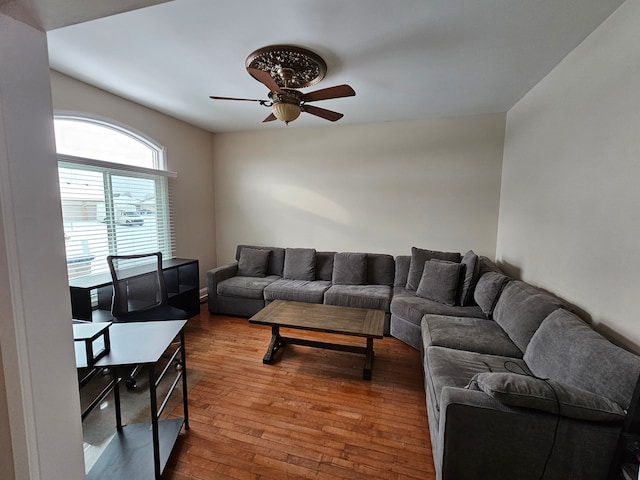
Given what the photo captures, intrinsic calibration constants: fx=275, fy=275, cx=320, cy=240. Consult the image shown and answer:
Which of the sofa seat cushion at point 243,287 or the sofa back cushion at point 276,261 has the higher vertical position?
the sofa back cushion at point 276,261

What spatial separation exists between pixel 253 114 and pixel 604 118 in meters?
3.32

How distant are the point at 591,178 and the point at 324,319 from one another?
223 cm

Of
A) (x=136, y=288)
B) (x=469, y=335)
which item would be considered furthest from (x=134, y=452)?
(x=469, y=335)

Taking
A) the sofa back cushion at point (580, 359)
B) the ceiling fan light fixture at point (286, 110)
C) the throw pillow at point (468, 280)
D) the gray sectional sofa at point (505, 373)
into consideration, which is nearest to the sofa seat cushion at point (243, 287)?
the gray sectional sofa at point (505, 373)

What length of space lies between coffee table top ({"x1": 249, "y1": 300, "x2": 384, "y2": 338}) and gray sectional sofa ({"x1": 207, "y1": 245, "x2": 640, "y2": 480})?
0.46 metres

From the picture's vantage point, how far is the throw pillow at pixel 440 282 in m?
2.94

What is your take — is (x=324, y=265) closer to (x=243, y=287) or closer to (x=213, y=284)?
(x=243, y=287)

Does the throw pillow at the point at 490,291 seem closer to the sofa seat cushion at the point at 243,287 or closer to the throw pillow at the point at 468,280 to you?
the throw pillow at the point at 468,280

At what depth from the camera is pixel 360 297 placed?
10.7ft

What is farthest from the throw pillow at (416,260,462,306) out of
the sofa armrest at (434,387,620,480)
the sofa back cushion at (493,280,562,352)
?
the sofa armrest at (434,387,620,480)

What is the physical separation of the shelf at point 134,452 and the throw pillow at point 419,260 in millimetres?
→ 2715

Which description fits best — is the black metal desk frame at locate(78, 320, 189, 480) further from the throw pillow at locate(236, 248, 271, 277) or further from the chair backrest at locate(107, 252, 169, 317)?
the throw pillow at locate(236, 248, 271, 277)

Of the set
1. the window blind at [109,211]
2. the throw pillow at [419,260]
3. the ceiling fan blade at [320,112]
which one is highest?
the ceiling fan blade at [320,112]

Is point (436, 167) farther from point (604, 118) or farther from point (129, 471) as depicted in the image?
point (129, 471)
